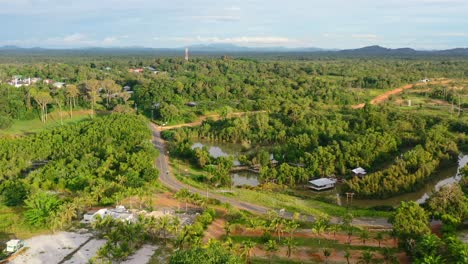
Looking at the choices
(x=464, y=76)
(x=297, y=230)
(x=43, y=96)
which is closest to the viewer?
(x=297, y=230)

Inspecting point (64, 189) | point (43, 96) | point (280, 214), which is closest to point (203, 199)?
point (280, 214)

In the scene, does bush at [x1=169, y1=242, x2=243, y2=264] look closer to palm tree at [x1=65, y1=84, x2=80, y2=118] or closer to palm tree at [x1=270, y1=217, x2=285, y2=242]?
palm tree at [x1=270, y1=217, x2=285, y2=242]

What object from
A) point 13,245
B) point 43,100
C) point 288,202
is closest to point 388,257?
point 288,202

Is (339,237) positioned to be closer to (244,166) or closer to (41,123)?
(244,166)

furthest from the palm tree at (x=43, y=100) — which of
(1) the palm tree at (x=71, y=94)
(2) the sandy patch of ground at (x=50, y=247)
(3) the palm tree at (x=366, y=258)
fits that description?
(3) the palm tree at (x=366, y=258)

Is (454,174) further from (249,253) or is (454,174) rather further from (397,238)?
(249,253)

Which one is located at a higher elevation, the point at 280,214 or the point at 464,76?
the point at 464,76
